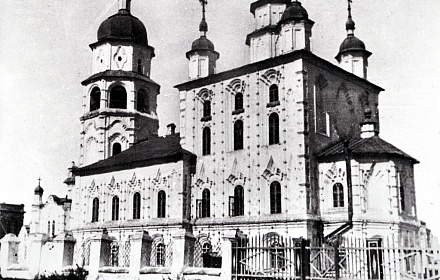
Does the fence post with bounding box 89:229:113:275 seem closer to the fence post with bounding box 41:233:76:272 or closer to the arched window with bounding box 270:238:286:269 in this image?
the fence post with bounding box 41:233:76:272

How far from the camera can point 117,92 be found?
39.1 metres

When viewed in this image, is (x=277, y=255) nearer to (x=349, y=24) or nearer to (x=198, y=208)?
(x=198, y=208)

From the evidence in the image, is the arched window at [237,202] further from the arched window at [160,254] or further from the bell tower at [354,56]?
the bell tower at [354,56]

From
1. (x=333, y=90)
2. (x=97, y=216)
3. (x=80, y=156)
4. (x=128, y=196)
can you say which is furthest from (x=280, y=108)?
(x=80, y=156)

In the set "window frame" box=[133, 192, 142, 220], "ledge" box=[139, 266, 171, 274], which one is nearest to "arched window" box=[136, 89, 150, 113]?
"window frame" box=[133, 192, 142, 220]

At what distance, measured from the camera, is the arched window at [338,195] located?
2630cm

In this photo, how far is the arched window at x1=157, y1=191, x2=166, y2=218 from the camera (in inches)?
1243

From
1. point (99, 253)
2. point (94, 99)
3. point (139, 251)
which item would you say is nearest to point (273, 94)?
point (139, 251)

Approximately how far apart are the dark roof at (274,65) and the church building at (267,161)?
0.20 feet

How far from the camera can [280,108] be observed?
2753cm

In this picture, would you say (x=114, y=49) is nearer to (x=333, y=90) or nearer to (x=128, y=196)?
(x=128, y=196)

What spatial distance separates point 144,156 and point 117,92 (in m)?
7.76

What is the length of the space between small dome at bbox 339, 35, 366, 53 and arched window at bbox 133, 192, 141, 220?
52.0 feet

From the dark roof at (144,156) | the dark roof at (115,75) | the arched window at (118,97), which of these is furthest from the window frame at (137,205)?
the dark roof at (115,75)
